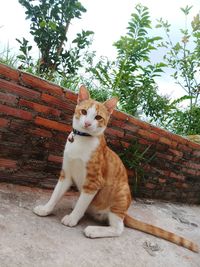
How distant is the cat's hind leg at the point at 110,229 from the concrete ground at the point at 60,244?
4cm

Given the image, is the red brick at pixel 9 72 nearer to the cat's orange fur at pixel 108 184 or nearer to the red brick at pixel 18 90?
the red brick at pixel 18 90

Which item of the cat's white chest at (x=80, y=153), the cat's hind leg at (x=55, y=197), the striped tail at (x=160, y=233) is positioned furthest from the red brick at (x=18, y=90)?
the striped tail at (x=160, y=233)

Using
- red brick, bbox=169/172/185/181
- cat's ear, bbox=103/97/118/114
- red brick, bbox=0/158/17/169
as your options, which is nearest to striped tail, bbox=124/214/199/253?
cat's ear, bbox=103/97/118/114

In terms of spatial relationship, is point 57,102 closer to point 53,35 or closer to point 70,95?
point 70,95

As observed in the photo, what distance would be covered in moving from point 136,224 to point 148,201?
1.20 m

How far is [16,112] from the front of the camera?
260cm

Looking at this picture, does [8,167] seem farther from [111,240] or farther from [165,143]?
[165,143]

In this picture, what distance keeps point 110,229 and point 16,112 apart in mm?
1205

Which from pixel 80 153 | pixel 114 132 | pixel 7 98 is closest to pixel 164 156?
pixel 114 132

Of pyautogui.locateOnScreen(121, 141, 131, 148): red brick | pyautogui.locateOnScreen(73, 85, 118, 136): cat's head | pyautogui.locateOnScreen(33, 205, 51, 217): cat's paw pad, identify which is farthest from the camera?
pyautogui.locateOnScreen(121, 141, 131, 148): red brick

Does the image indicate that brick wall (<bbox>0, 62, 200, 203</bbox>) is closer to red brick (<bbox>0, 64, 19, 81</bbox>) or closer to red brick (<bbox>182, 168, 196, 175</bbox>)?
red brick (<bbox>0, 64, 19, 81</bbox>)

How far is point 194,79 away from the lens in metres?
5.93

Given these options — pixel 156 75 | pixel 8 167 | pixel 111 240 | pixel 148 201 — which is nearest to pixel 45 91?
pixel 8 167

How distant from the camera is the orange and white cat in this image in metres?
2.20
